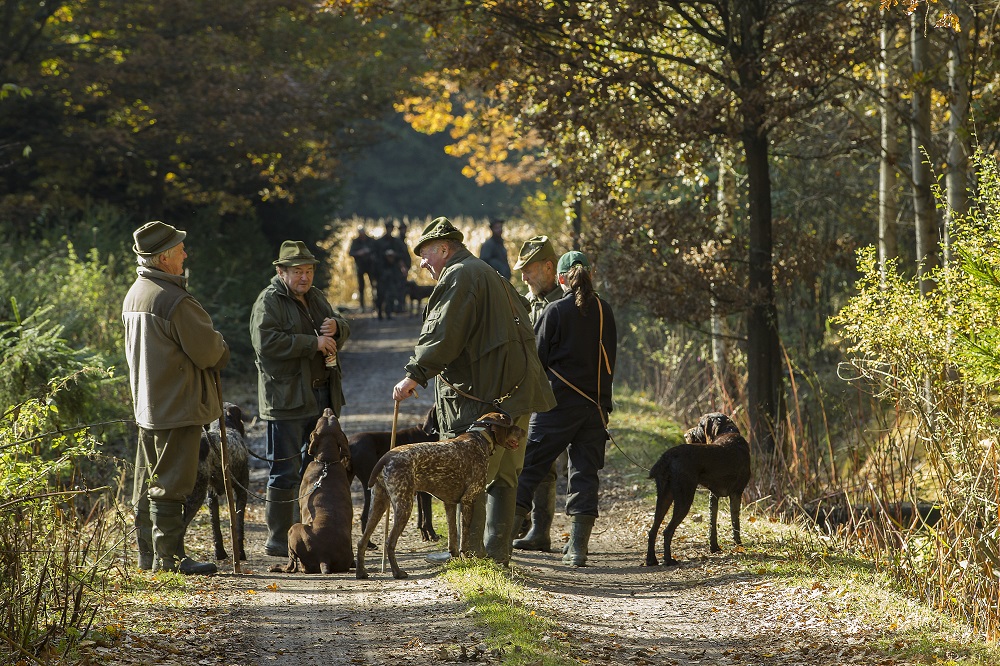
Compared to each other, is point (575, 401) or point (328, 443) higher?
point (575, 401)

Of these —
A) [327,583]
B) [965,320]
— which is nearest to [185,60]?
[327,583]

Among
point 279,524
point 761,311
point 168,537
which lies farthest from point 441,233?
point 761,311

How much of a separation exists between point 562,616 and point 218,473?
9.20 ft

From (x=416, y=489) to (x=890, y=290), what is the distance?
338 centimetres

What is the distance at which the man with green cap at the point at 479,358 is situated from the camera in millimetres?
6871

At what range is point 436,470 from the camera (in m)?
6.79

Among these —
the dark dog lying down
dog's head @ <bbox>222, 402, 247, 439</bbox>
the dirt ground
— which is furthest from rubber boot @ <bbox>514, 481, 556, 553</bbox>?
dog's head @ <bbox>222, 402, 247, 439</bbox>


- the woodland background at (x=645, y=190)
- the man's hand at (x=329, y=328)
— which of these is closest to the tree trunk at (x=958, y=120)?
the woodland background at (x=645, y=190)

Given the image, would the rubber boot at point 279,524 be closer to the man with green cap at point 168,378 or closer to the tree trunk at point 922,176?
the man with green cap at point 168,378

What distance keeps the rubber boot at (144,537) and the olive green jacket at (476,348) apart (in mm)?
1960

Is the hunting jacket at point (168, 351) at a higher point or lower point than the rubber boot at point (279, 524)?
higher

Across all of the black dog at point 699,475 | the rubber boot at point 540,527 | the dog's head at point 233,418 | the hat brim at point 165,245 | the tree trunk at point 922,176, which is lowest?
the rubber boot at point 540,527

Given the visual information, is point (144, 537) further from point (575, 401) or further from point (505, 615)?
point (575, 401)

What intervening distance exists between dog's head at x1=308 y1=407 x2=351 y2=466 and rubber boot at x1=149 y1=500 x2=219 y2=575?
0.90m
